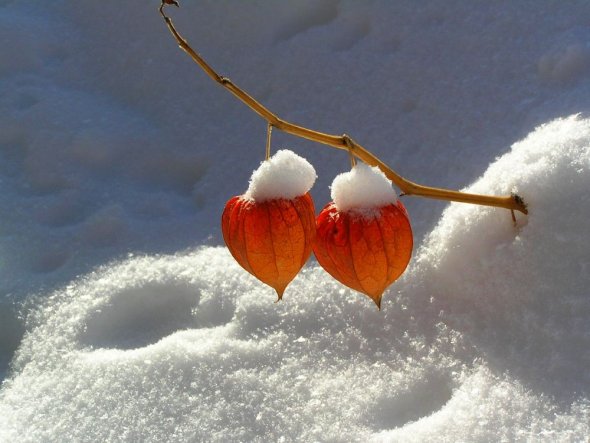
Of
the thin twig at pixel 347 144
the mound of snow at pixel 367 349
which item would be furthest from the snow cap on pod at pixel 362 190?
the mound of snow at pixel 367 349

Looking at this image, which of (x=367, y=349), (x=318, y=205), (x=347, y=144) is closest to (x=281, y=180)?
(x=347, y=144)

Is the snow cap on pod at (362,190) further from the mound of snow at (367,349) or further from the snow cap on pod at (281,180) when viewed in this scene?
the mound of snow at (367,349)

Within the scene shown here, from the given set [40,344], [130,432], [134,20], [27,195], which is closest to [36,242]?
[27,195]

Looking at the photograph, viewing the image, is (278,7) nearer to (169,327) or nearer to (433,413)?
(169,327)

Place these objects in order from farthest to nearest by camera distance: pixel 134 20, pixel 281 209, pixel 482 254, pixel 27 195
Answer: pixel 134 20
pixel 27 195
pixel 482 254
pixel 281 209

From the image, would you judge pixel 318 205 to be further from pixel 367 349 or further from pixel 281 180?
pixel 281 180

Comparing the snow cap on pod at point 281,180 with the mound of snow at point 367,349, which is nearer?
the snow cap on pod at point 281,180
